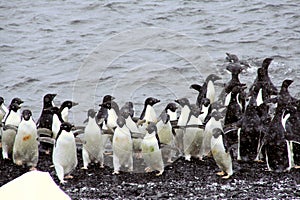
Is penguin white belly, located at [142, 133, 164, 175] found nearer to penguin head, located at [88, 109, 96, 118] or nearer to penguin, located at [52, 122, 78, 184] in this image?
penguin head, located at [88, 109, 96, 118]

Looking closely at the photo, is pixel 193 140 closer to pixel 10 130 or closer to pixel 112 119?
pixel 112 119

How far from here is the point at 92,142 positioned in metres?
7.33

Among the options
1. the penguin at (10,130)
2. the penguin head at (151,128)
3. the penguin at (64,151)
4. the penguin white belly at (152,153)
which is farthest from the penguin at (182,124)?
the penguin at (10,130)

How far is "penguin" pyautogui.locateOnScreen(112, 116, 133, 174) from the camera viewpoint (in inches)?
280

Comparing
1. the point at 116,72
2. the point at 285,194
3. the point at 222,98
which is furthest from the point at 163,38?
the point at 285,194

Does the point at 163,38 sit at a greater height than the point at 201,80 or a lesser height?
greater

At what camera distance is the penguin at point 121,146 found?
712 centimetres

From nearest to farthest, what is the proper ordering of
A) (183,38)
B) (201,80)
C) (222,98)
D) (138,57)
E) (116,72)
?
(222,98) < (201,80) < (116,72) < (138,57) < (183,38)

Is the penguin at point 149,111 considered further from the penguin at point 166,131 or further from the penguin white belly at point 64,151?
the penguin white belly at point 64,151

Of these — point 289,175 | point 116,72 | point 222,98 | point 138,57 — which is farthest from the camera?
point 138,57

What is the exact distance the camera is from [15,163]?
7562mm

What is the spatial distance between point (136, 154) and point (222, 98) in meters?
1.81

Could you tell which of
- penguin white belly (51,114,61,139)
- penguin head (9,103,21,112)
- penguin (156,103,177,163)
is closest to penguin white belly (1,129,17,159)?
penguin head (9,103,21,112)

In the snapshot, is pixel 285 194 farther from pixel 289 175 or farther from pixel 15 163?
pixel 15 163
